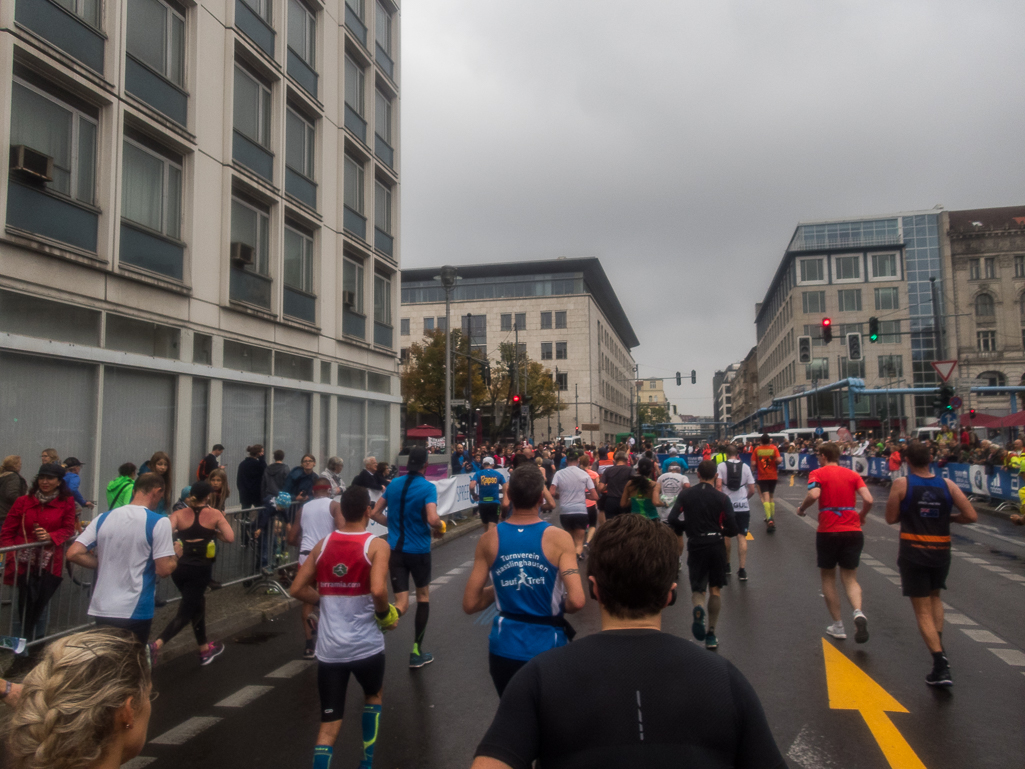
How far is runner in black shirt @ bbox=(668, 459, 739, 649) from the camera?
717 cm

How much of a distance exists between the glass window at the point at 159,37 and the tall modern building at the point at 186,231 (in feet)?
0.13

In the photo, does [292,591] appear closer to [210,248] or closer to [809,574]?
[809,574]

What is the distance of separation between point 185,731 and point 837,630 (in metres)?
5.73

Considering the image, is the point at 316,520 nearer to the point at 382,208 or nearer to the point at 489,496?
the point at 489,496

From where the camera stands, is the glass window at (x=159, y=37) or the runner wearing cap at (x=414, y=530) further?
the glass window at (x=159, y=37)

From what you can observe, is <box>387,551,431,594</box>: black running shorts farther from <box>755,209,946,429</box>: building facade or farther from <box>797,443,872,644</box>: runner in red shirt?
<box>755,209,946,429</box>: building facade

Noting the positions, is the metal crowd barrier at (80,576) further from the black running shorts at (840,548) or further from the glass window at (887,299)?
the glass window at (887,299)

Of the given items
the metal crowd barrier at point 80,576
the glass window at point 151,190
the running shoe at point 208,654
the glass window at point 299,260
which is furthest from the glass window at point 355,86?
the running shoe at point 208,654

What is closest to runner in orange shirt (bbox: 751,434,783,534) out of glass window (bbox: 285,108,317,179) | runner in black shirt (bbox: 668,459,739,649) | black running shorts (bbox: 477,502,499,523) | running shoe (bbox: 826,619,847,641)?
black running shorts (bbox: 477,502,499,523)

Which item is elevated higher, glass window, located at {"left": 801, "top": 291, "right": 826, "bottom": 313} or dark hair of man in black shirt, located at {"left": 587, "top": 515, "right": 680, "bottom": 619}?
glass window, located at {"left": 801, "top": 291, "right": 826, "bottom": 313}

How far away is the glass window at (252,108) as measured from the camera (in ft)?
60.2

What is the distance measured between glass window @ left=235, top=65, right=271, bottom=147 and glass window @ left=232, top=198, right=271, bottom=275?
1.68 m

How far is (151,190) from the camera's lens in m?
15.1

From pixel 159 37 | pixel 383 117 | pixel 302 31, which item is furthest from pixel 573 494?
pixel 383 117
